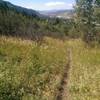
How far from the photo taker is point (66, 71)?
15805 millimetres

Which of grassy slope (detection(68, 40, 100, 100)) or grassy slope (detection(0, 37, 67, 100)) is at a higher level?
grassy slope (detection(0, 37, 67, 100))

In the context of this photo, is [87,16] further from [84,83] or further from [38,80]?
[38,80]

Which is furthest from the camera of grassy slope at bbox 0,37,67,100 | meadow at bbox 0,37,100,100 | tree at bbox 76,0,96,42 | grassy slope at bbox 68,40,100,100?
tree at bbox 76,0,96,42

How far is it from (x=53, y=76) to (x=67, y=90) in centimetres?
232

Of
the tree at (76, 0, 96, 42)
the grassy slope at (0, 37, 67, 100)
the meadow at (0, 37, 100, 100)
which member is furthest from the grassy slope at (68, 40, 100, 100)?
the tree at (76, 0, 96, 42)

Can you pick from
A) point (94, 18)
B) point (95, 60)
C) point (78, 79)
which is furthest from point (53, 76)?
point (94, 18)

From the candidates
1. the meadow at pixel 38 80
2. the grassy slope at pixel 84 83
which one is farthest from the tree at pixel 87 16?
the meadow at pixel 38 80

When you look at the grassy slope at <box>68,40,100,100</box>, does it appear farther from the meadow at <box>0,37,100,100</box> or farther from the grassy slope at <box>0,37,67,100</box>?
the grassy slope at <box>0,37,67,100</box>

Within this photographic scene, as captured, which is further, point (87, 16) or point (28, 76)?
point (87, 16)

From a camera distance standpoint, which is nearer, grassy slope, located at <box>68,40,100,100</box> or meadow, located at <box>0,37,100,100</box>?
meadow, located at <box>0,37,100,100</box>

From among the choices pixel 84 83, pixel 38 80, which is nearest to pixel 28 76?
pixel 38 80

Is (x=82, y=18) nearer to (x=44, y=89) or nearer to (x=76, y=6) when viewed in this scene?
(x=76, y=6)

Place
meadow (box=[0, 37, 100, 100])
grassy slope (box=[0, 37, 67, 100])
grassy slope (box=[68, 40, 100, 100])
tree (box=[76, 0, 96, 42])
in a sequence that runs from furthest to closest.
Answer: tree (box=[76, 0, 96, 42]) → grassy slope (box=[68, 40, 100, 100]) → grassy slope (box=[0, 37, 67, 100]) → meadow (box=[0, 37, 100, 100])

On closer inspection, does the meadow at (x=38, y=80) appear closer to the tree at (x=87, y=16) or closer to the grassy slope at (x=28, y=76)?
the grassy slope at (x=28, y=76)
